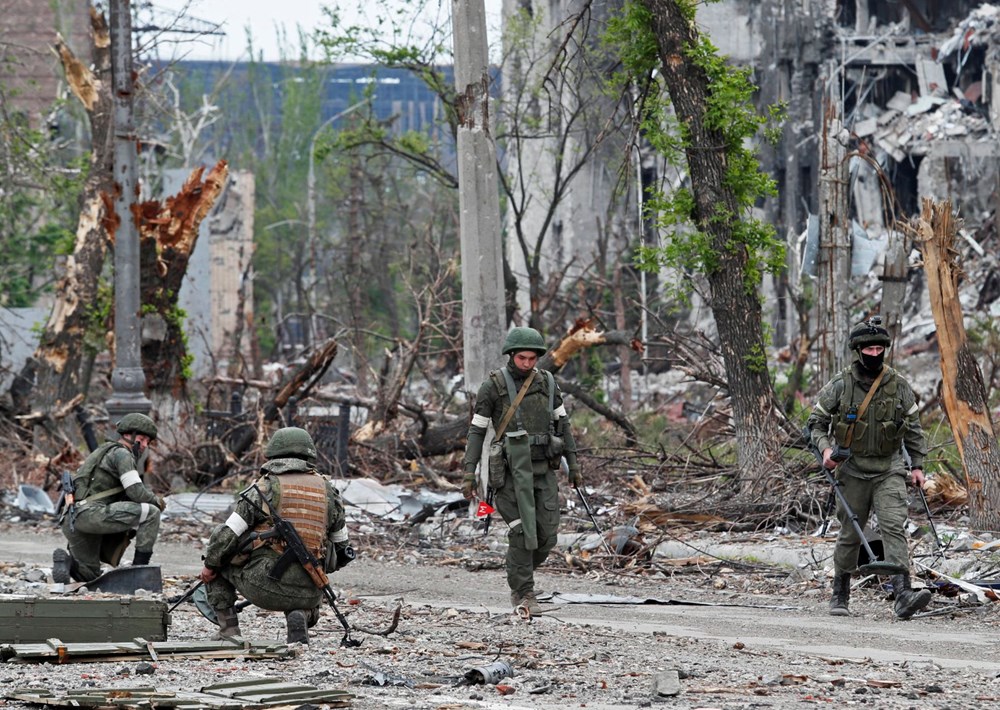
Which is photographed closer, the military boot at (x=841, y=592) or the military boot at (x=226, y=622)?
the military boot at (x=226, y=622)

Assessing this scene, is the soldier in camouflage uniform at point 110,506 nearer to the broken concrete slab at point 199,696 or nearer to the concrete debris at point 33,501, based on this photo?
the broken concrete slab at point 199,696

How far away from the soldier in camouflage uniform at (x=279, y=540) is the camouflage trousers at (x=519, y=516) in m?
2.06

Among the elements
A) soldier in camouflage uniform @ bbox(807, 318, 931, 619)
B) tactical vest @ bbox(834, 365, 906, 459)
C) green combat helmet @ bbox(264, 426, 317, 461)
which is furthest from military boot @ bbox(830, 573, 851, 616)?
green combat helmet @ bbox(264, 426, 317, 461)

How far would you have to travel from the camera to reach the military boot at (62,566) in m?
12.1

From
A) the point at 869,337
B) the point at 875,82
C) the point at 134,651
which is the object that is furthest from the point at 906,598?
the point at 875,82

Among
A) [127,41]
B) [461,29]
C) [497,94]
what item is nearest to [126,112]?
[127,41]

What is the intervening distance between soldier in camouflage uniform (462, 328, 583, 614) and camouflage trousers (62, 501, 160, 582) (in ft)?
8.58

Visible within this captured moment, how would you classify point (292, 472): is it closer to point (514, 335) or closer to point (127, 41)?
point (514, 335)

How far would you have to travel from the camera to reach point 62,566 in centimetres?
1212

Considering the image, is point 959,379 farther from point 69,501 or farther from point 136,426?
point 69,501

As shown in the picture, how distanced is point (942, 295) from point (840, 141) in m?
3.01

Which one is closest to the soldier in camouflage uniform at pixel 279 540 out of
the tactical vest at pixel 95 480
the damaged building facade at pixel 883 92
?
the tactical vest at pixel 95 480

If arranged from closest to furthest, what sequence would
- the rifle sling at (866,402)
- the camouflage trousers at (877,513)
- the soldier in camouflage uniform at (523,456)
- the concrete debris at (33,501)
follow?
the camouflage trousers at (877,513)
the rifle sling at (866,402)
the soldier in camouflage uniform at (523,456)
the concrete debris at (33,501)

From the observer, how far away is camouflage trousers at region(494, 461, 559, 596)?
11.1 m
